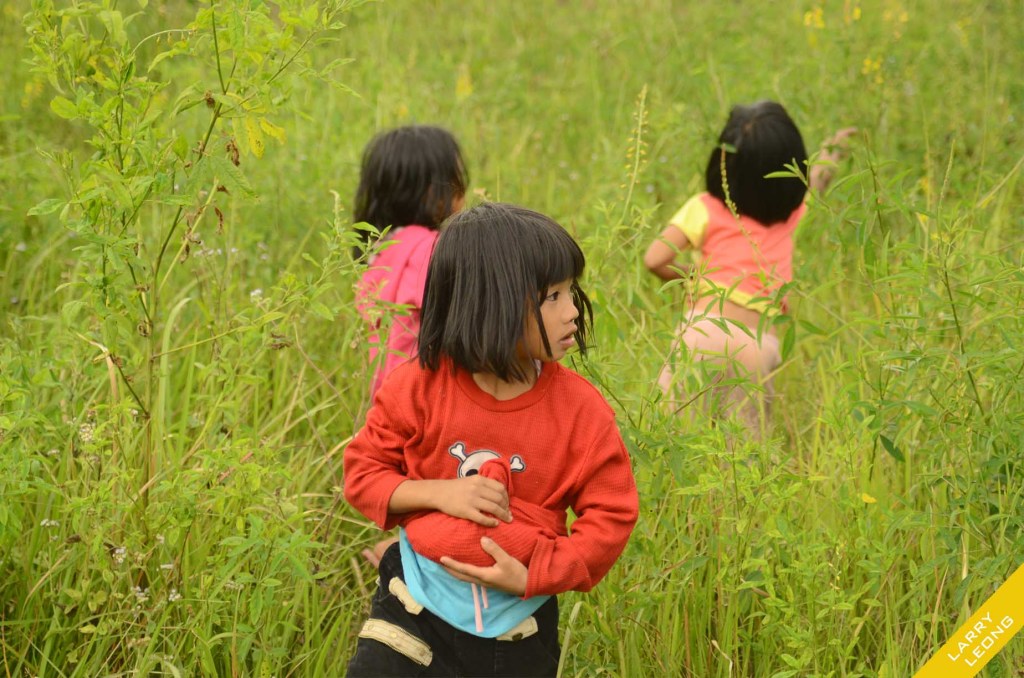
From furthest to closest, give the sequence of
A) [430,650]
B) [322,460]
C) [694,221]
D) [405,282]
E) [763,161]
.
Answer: [694,221]
[763,161]
[405,282]
[322,460]
[430,650]

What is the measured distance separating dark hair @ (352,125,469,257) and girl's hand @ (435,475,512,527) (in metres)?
1.64

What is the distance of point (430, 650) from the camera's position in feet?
6.65

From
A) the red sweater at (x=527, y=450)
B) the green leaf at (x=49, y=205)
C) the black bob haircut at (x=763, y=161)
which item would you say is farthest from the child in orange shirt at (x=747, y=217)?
the green leaf at (x=49, y=205)

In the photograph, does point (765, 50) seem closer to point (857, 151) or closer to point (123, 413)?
point (857, 151)

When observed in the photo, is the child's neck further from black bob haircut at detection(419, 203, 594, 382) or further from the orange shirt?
the orange shirt

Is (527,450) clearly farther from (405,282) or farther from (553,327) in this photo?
(405,282)

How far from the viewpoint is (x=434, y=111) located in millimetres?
5410

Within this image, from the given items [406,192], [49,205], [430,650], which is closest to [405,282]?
[406,192]

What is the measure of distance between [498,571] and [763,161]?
2104 mm

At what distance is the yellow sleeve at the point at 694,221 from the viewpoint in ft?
12.2

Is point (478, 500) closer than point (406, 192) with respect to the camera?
Yes

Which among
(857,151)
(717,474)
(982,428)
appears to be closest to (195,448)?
(717,474)

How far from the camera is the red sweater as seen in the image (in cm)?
199

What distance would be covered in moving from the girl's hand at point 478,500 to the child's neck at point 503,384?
18 centimetres
